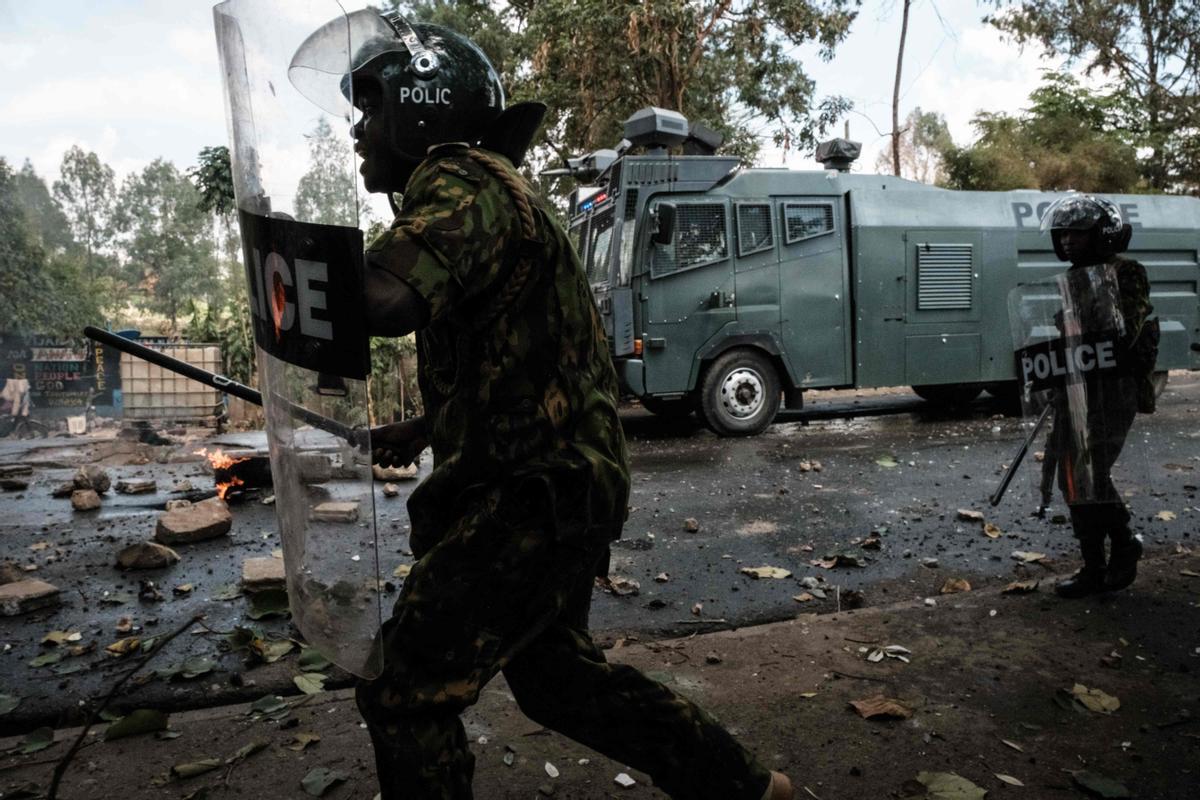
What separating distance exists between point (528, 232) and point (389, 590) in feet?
9.24

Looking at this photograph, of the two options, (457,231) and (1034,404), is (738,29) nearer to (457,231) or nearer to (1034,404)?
(1034,404)

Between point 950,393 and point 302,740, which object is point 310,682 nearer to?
point 302,740

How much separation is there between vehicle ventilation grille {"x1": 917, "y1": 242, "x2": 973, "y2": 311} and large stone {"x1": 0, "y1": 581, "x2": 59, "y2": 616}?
864cm

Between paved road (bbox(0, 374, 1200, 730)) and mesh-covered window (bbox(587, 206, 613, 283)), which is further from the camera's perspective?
mesh-covered window (bbox(587, 206, 613, 283))

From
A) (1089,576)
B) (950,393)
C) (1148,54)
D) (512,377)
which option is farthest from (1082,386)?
(1148,54)

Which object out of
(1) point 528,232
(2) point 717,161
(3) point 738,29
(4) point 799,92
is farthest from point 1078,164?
(1) point 528,232

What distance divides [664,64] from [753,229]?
632 cm

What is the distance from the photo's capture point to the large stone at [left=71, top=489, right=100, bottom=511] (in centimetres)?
605

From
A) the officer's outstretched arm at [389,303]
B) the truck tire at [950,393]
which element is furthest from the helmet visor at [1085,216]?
the truck tire at [950,393]

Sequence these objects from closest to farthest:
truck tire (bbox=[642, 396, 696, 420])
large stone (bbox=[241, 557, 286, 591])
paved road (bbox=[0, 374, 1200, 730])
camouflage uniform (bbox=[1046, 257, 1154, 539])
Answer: paved road (bbox=[0, 374, 1200, 730])
camouflage uniform (bbox=[1046, 257, 1154, 539])
large stone (bbox=[241, 557, 286, 591])
truck tire (bbox=[642, 396, 696, 420])

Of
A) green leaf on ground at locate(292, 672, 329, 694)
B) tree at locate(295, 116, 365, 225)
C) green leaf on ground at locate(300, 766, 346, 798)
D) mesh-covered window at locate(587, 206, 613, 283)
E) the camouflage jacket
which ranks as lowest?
green leaf on ground at locate(300, 766, 346, 798)

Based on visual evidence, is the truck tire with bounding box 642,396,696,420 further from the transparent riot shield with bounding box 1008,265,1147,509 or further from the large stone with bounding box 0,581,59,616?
the large stone with bounding box 0,581,59,616

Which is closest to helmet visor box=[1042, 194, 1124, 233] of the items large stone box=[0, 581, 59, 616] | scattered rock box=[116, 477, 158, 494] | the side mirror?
large stone box=[0, 581, 59, 616]

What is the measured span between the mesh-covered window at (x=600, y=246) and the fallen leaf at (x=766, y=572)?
507 centimetres
